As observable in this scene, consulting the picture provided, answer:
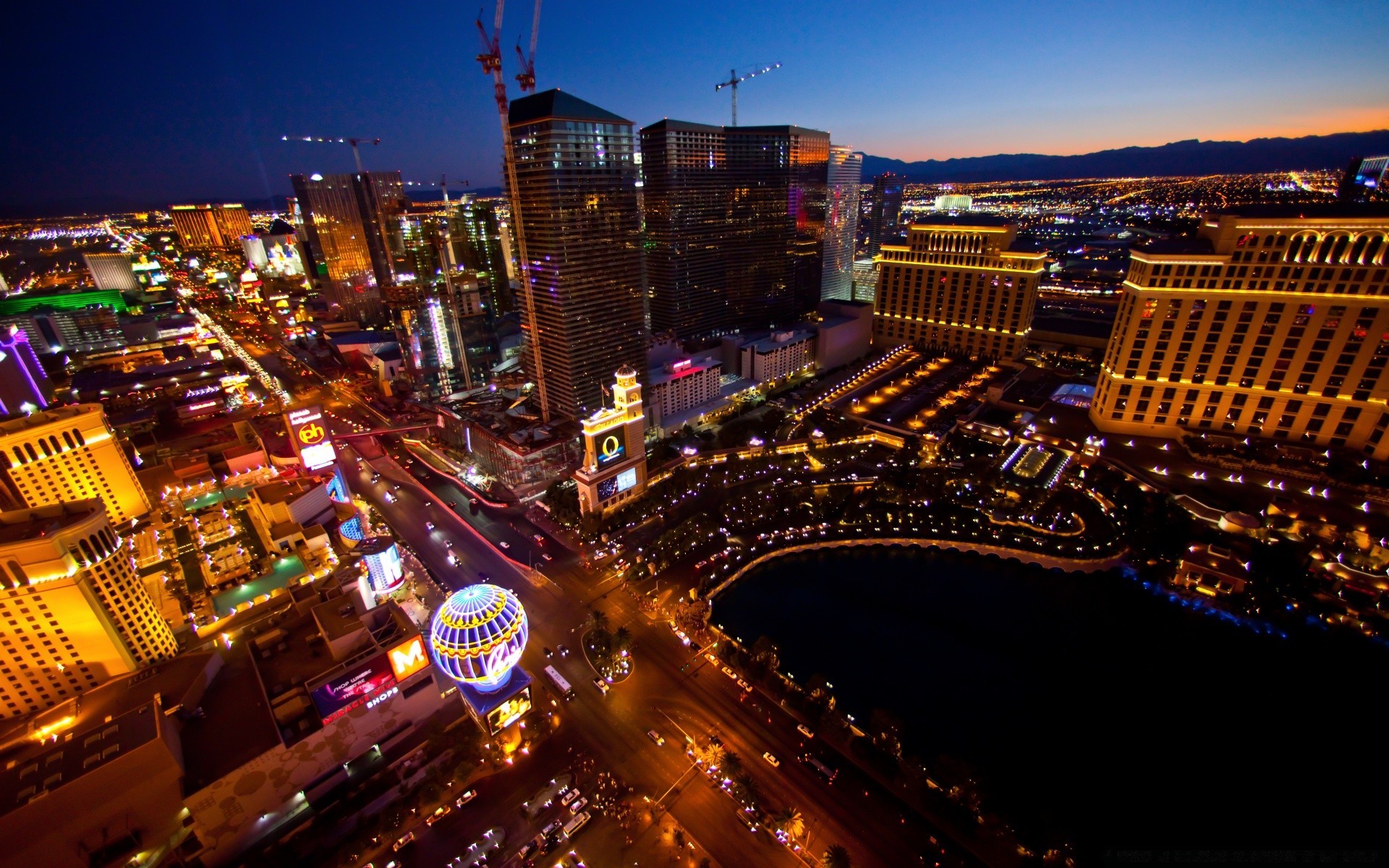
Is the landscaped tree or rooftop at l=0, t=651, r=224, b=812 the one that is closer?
rooftop at l=0, t=651, r=224, b=812

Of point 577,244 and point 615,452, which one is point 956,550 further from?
point 577,244

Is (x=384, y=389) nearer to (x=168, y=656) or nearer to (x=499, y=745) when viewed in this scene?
(x=168, y=656)

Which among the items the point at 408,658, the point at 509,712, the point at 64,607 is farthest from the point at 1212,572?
the point at 64,607

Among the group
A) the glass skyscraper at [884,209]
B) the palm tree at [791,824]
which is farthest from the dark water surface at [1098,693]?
the glass skyscraper at [884,209]

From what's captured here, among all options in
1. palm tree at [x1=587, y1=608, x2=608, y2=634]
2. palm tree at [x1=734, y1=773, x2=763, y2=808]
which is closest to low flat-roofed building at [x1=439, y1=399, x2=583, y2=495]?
palm tree at [x1=587, y1=608, x2=608, y2=634]

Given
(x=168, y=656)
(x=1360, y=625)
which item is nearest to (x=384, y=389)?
(x=168, y=656)

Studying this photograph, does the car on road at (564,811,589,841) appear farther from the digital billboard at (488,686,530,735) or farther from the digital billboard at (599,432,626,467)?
the digital billboard at (599,432,626,467)

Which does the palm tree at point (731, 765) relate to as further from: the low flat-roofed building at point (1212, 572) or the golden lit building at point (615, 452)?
the low flat-roofed building at point (1212, 572)
